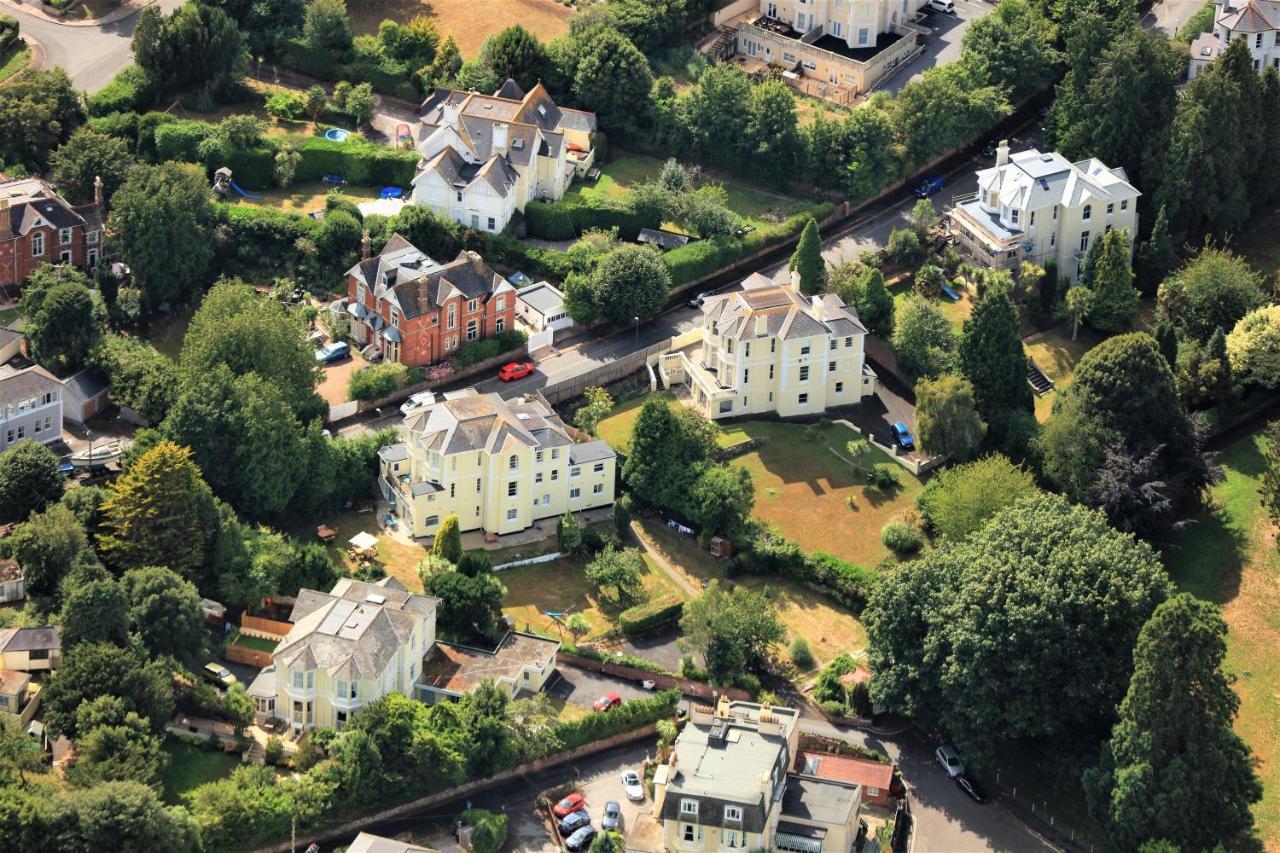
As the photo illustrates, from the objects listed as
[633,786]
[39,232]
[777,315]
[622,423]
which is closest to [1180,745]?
[633,786]

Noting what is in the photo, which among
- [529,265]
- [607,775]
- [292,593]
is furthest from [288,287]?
[607,775]

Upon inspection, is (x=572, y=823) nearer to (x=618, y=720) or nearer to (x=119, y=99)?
(x=618, y=720)

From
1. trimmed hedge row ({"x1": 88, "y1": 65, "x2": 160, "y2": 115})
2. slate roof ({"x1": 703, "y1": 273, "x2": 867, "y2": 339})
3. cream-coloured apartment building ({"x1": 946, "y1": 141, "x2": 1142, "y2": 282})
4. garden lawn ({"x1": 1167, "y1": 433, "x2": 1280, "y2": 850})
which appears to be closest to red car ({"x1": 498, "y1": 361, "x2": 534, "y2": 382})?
slate roof ({"x1": 703, "y1": 273, "x2": 867, "y2": 339})

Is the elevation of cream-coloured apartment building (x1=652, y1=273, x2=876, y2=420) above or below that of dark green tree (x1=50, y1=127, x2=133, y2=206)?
below

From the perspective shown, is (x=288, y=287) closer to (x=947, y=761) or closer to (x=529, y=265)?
(x=529, y=265)

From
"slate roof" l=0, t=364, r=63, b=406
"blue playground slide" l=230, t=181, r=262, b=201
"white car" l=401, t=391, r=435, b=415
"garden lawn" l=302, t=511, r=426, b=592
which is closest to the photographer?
"garden lawn" l=302, t=511, r=426, b=592

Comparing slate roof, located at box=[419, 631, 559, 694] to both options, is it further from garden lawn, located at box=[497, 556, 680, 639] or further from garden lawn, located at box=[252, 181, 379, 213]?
garden lawn, located at box=[252, 181, 379, 213]
